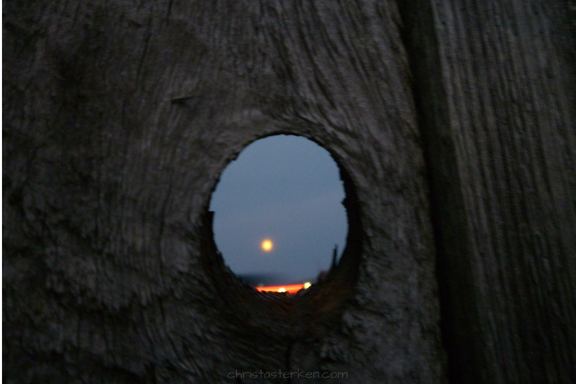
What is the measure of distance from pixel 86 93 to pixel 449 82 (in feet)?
1.83

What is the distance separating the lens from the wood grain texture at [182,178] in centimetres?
60

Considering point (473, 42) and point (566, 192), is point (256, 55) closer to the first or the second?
point (473, 42)

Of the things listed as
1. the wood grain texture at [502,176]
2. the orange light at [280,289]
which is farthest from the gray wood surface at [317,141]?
the orange light at [280,289]

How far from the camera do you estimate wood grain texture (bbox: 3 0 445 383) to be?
23.5 inches

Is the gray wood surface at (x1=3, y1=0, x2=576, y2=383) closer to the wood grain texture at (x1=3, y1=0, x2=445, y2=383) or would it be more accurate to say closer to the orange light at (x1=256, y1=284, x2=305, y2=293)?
the wood grain texture at (x1=3, y1=0, x2=445, y2=383)

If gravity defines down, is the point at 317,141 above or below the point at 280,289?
above

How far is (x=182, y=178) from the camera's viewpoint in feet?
2.03

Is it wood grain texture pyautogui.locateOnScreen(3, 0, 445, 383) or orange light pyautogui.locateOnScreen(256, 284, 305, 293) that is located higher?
wood grain texture pyautogui.locateOnScreen(3, 0, 445, 383)

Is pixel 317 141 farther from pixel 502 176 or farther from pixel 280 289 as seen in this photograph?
Result: pixel 280 289

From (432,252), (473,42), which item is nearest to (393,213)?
(432,252)

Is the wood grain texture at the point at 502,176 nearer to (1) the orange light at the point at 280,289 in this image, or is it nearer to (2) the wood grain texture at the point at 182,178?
(2) the wood grain texture at the point at 182,178

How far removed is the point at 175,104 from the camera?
2.06ft

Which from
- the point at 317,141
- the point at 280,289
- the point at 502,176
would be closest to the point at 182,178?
the point at 317,141

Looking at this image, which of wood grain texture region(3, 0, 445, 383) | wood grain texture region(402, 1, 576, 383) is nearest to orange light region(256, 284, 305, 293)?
wood grain texture region(3, 0, 445, 383)
